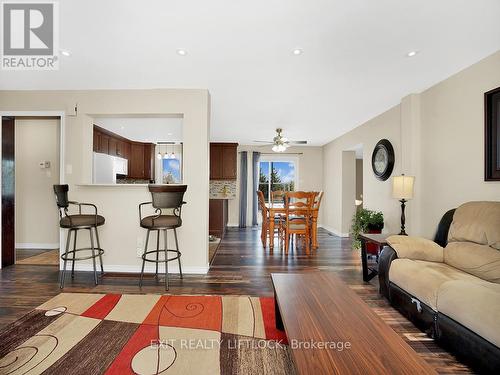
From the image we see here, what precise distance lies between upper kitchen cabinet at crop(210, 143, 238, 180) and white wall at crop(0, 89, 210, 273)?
347cm

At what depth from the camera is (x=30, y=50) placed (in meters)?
2.28

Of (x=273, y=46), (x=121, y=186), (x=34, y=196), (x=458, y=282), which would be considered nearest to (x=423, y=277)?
(x=458, y=282)

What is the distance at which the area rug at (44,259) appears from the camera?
11.3ft

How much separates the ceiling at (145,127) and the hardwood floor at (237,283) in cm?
259

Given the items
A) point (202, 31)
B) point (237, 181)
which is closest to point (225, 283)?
point (202, 31)

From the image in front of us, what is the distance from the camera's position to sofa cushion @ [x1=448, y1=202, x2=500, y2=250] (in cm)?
194

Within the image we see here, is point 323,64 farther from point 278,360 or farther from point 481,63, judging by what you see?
point 278,360

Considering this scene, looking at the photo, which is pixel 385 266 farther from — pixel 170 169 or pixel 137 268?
pixel 170 169

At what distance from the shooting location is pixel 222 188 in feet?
22.5

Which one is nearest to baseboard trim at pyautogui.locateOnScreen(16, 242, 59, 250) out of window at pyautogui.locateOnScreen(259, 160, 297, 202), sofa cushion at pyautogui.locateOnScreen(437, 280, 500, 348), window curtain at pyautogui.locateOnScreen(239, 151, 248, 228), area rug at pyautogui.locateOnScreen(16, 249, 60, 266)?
area rug at pyautogui.locateOnScreen(16, 249, 60, 266)

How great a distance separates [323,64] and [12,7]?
2646 millimetres

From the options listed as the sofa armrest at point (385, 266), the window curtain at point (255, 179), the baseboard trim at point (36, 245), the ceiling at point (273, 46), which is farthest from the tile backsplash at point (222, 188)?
the sofa armrest at point (385, 266)

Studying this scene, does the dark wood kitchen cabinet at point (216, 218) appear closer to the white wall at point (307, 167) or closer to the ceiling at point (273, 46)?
the white wall at point (307, 167)

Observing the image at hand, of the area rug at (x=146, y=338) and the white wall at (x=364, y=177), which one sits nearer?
the area rug at (x=146, y=338)
